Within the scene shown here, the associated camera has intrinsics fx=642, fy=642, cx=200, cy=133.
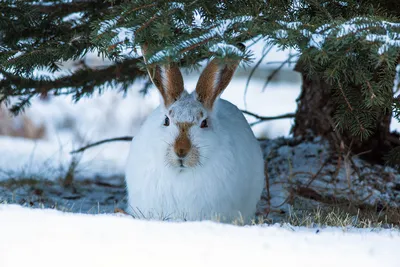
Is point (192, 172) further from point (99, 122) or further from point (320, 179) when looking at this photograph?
point (99, 122)

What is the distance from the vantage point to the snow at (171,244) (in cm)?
262

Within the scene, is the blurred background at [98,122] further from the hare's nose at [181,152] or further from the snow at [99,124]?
the hare's nose at [181,152]

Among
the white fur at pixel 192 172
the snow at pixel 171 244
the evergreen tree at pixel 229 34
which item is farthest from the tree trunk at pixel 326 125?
the snow at pixel 171 244

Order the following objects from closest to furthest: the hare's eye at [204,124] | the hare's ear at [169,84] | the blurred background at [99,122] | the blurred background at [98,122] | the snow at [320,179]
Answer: the hare's eye at [204,124]
the hare's ear at [169,84]
the snow at [320,179]
the blurred background at [98,122]
the blurred background at [99,122]

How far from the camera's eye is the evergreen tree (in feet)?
9.97

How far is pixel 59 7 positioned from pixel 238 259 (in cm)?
274

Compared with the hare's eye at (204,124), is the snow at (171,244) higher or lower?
lower

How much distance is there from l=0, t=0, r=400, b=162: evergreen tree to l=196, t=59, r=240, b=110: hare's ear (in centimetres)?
14

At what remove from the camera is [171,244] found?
2.72 metres

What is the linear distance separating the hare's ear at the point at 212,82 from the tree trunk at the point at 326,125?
185 cm

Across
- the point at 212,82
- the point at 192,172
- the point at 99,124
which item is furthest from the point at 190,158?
the point at 99,124

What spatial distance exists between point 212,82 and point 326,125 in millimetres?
2316

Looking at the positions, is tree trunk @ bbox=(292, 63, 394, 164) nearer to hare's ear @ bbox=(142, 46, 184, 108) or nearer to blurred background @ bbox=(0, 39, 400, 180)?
blurred background @ bbox=(0, 39, 400, 180)

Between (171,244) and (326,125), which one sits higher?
(326,125)
